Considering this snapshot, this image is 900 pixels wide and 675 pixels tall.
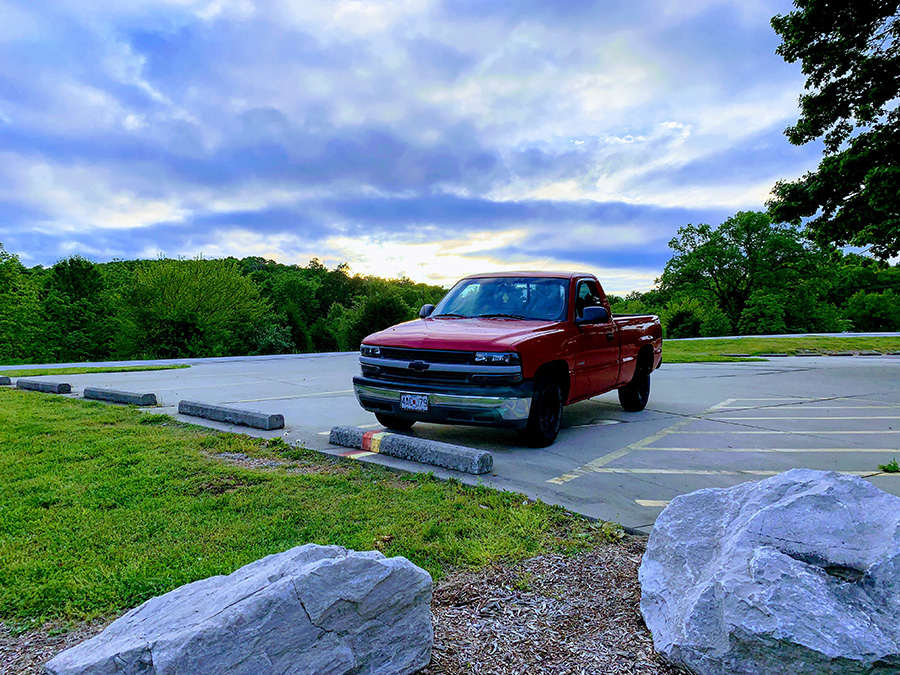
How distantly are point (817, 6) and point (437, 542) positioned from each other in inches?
673

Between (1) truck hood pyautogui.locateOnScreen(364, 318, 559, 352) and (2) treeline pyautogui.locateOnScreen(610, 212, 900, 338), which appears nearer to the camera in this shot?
(1) truck hood pyautogui.locateOnScreen(364, 318, 559, 352)

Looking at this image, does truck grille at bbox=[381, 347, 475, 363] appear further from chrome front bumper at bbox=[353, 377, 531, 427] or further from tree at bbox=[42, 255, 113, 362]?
tree at bbox=[42, 255, 113, 362]

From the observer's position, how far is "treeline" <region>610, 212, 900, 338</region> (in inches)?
1793

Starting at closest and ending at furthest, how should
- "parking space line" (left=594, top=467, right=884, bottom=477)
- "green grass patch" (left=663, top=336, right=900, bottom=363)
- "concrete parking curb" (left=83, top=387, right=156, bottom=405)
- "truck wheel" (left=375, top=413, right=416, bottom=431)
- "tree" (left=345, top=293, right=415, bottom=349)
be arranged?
1. "parking space line" (left=594, top=467, right=884, bottom=477)
2. "truck wheel" (left=375, top=413, right=416, bottom=431)
3. "concrete parking curb" (left=83, top=387, right=156, bottom=405)
4. "green grass patch" (left=663, top=336, right=900, bottom=363)
5. "tree" (left=345, top=293, right=415, bottom=349)

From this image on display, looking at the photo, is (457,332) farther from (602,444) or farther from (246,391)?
(246,391)

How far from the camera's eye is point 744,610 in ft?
7.27

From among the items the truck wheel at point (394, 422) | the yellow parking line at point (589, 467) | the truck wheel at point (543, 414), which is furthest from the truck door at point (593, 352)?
the truck wheel at point (394, 422)

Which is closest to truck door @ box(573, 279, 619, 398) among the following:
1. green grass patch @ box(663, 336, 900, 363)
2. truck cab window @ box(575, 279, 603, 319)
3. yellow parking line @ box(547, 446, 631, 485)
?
truck cab window @ box(575, 279, 603, 319)

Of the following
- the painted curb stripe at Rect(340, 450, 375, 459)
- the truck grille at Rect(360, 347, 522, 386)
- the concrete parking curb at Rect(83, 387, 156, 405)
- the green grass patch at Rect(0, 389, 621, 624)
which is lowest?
the green grass patch at Rect(0, 389, 621, 624)

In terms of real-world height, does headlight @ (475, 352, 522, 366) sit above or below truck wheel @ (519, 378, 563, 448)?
above

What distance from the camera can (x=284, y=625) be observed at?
2.03 meters

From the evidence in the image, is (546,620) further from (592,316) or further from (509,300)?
(509,300)

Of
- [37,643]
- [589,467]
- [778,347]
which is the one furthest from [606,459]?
[778,347]

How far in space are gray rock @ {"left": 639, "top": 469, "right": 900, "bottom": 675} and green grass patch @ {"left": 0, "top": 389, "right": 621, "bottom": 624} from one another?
923 millimetres
